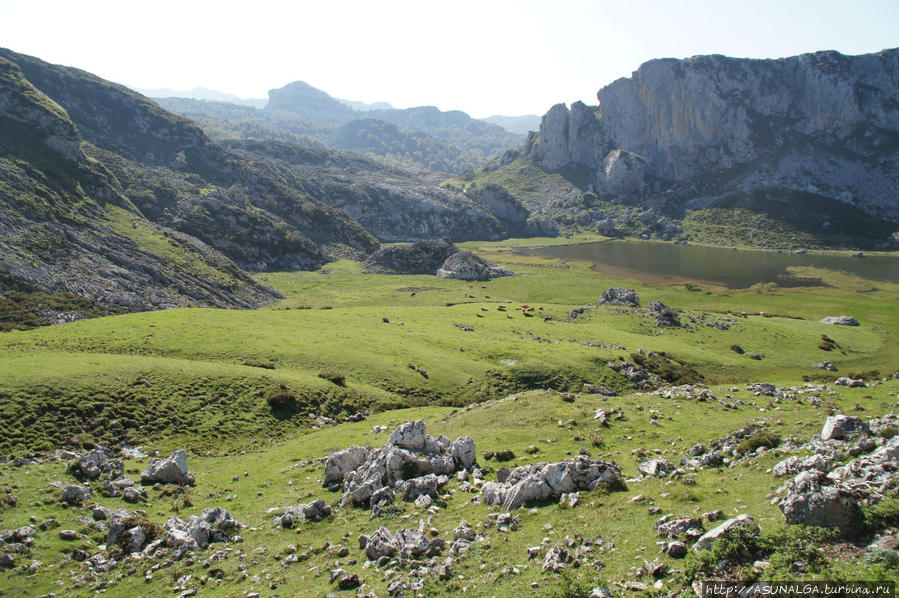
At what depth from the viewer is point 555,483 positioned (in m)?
21.3

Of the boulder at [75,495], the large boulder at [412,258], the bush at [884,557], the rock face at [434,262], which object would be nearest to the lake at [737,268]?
the rock face at [434,262]

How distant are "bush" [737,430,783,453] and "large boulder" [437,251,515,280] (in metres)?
129

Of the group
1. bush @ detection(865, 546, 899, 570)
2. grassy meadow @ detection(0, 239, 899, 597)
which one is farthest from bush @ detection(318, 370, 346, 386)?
bush @ detection(865, 546, 899, 570)

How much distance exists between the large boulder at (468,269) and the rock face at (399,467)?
408ft

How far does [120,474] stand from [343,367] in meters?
26.7

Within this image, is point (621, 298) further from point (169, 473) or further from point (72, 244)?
point (72, 244)

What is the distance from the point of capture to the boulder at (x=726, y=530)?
543 inches

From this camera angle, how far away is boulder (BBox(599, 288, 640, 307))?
342 feet

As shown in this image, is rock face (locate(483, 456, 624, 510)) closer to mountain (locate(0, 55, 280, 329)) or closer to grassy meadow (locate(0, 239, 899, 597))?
grassy meadow (locate(0, 239, 899, 597))

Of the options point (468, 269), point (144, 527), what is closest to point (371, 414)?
point (144, 527)

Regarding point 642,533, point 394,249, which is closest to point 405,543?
point 642,533

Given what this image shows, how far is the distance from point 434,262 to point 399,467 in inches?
5681

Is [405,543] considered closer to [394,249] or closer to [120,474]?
Answer: [120,474]

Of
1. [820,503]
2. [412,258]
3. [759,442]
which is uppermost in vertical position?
[820,503]
